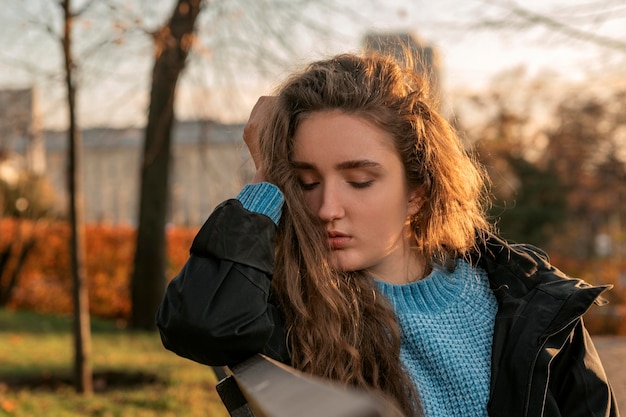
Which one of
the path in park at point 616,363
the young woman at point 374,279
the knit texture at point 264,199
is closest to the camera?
the young woman at point 374,279

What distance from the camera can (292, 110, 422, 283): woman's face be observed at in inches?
87.7

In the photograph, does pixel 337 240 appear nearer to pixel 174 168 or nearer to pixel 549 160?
pixel 174 168

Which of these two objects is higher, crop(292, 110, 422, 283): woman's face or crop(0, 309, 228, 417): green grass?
crop(292, 110, 422, 283): woman's face

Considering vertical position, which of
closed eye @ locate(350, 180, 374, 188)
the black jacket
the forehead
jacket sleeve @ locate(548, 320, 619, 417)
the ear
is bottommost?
jacket sleeve @ locate(548, 320, 619, 417)

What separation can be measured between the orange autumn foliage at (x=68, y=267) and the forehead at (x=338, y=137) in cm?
1017

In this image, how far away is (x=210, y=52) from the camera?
7027 millimetres

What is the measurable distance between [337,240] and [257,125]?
1.34 feet

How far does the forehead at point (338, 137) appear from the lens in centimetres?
224

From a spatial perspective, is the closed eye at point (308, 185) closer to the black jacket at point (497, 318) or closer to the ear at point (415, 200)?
the black jacket at point (497, 318)

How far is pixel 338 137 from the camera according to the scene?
225 centimetres

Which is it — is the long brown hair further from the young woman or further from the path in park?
the path in park

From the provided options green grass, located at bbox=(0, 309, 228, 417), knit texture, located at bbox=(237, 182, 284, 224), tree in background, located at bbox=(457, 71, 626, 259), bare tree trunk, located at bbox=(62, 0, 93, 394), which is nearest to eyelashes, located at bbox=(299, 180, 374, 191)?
knit texture, located at bbox=(237, 182, 284, 224)

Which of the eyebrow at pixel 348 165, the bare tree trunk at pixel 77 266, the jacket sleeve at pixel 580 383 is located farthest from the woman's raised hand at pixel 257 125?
the bare tree trunk at pixel 77 266

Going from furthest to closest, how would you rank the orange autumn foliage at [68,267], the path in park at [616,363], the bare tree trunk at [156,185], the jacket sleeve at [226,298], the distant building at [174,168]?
the orange autumn foliage at [68,267] < the distant building at [174,168] < the bare tree trunk at [156,185] < the path in park at [616,363] < the jacket sleeve at [226,298]
